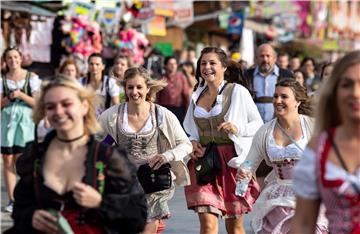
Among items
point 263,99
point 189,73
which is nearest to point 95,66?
point 263,99

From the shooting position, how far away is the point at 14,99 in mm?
10367

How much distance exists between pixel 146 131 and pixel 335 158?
138 inches

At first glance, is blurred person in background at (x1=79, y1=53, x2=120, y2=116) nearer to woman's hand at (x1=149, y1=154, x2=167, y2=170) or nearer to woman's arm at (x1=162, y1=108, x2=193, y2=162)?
woman's arm at (x1=162, y1=108, x2=193, y2=162)

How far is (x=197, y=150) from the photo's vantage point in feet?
25.0

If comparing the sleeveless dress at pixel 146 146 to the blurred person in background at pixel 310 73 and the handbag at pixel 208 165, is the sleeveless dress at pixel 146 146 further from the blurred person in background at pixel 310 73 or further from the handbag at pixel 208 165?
the blurred person in background at pixel 310 73

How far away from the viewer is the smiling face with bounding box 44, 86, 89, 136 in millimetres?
4250

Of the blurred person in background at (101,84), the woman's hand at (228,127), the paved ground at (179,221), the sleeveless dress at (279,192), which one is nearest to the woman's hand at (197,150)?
→ the woman's hand at (228,127)

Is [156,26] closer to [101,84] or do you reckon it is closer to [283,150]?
[101,84]

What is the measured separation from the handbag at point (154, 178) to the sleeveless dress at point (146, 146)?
2.8 inches

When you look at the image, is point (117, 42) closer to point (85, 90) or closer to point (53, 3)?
point (53, 3)

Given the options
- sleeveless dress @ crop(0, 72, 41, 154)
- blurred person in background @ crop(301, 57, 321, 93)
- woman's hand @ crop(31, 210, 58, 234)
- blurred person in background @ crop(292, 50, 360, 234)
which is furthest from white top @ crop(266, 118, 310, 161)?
blurred person in background @ crop(301, 57, 321, 93)

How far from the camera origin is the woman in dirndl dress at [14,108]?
10.2m

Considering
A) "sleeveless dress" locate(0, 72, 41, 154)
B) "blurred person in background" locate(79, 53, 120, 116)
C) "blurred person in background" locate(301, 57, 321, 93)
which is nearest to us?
"sleeveless dress" locate(0, 72, 41, 154)

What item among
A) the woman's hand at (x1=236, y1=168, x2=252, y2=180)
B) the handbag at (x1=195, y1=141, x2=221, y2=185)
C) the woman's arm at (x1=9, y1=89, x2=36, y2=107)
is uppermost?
the woman's arm at (x1=9, y1=89, x2=36, y2=107)
